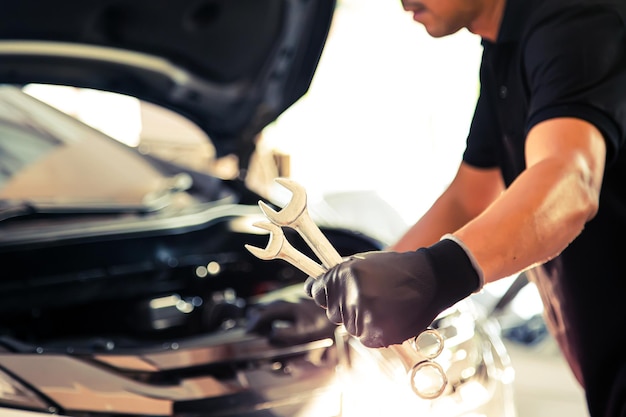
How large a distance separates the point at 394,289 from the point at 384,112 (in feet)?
3.42

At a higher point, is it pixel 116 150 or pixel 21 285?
pixel 116 150

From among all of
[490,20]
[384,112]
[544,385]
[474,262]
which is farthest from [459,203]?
[544,385]

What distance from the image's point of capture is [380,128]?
4.48 ft

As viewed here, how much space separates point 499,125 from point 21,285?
28.9 inches

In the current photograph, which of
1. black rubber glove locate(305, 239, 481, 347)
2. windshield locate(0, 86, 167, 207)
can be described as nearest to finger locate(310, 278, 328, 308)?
black rubber glove locate(305, 239, 481, 347)

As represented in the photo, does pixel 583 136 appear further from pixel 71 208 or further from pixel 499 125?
pixel 71 208

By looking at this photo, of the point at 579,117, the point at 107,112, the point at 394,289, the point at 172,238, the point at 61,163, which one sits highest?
the point at 107,112

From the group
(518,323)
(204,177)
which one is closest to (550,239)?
(204,177)

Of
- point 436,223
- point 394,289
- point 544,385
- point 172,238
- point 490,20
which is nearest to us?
point 394,289

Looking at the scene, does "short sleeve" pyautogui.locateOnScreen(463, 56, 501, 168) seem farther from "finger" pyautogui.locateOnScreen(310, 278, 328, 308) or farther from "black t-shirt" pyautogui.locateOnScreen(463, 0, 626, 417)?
"finger" pyautogui.locateOnScreen(310, 278, 328, 308)

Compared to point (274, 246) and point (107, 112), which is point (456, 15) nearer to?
point (274, 246)

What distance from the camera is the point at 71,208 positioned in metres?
1.09

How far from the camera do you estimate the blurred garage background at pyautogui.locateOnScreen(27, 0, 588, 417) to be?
3.07 ft

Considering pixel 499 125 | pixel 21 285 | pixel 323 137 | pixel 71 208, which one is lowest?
pixel 499 125
